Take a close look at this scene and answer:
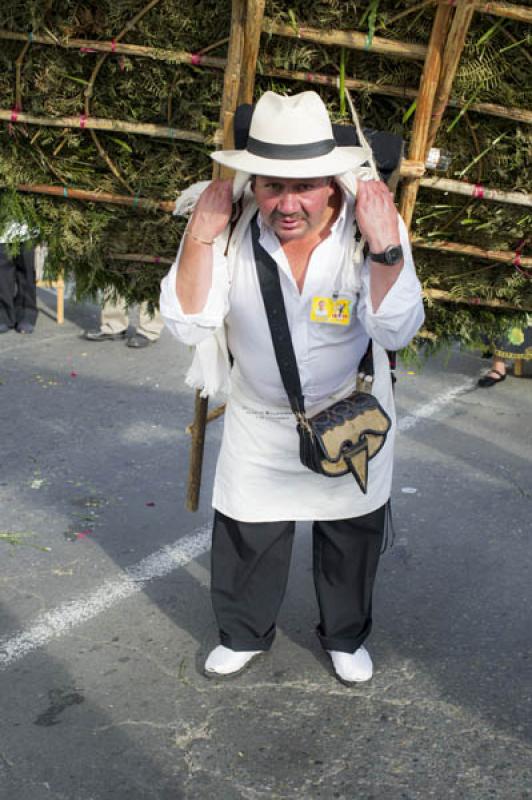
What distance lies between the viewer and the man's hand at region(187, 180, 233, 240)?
11.0 feet

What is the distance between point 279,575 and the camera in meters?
3.96

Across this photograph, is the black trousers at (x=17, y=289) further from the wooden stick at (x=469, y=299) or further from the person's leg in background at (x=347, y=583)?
the person's leg in background at (x=347, y=583)

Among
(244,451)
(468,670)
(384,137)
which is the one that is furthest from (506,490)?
(384,137)

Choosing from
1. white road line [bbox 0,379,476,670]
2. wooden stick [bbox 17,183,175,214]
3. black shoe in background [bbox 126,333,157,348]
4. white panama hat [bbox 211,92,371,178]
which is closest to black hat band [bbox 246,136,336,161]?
white panama hat [bbox 211,92,371,178]

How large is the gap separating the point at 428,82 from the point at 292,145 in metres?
0.57

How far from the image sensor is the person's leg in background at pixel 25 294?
358 inches

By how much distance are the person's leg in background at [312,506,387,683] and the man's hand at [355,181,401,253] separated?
1049 millimetres

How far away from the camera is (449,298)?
13.6ft

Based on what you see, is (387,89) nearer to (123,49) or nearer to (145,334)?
(123,49)

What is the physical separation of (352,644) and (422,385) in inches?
159

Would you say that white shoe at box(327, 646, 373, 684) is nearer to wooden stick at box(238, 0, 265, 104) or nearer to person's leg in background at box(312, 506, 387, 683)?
person's leg in background at box(312, 506, 387, 683)

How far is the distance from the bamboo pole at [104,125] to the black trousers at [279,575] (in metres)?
1.32

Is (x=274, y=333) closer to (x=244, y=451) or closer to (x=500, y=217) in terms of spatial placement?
(x=244, y=451)

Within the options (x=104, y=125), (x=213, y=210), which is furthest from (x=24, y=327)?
(x=213, y=210)
